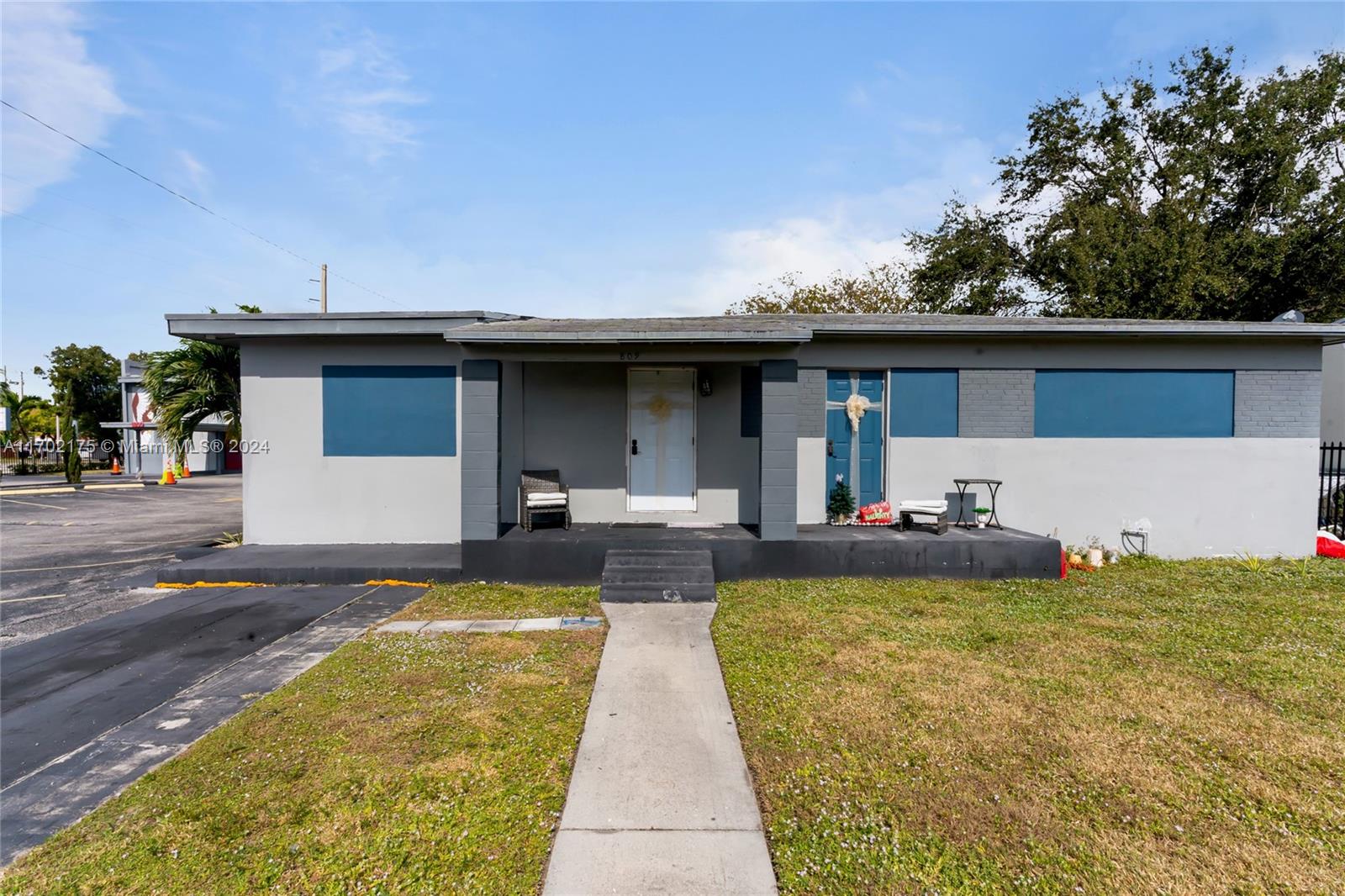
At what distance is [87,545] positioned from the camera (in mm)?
10156

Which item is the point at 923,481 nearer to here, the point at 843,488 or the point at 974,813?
the point at 843,488

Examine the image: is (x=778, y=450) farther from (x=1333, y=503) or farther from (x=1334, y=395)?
(x=1334, y=395)

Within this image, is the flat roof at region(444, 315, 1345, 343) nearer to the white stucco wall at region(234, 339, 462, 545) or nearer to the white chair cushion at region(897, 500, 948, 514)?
the white stucco wall at region(234, 339, 462, 545)

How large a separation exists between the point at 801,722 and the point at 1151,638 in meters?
3.71

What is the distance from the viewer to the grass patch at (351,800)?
2383 mm

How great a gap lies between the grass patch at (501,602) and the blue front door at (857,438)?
395cm

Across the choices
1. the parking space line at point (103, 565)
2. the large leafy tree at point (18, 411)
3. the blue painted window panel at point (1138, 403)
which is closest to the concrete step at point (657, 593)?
the blue painted window panel at point (1138, 403)

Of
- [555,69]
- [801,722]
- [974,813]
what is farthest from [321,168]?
[974,813]

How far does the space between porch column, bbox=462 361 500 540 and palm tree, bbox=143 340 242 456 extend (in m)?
5.56

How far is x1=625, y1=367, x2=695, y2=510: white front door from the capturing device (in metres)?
8.63

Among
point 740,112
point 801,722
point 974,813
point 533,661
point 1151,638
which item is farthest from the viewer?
point 740,112

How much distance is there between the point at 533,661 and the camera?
184 inches

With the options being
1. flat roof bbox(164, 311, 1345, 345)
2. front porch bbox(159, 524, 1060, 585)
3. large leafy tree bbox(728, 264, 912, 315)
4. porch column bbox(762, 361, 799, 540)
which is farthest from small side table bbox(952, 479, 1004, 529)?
large leafy tree bbox(728, 264, 912, 315)

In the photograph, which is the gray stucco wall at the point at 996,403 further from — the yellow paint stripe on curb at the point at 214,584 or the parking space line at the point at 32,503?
the parking space line at the point at 32,503
